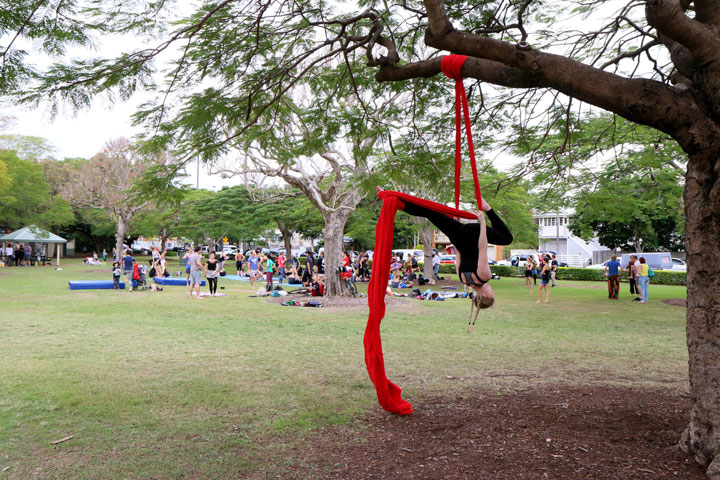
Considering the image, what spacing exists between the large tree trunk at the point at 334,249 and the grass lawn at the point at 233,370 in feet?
8.51

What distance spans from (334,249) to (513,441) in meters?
11.8

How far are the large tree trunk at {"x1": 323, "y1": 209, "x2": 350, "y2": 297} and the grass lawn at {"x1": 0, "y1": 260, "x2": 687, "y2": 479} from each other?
8.51 ft

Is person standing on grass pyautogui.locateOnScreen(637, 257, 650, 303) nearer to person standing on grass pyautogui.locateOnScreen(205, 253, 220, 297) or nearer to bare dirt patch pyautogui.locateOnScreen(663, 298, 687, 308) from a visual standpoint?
bare dirt patch pyautogui.locateOnScreen(663, 298, 687, 308)

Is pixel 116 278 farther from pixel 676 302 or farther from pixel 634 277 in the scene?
pixel 676 302

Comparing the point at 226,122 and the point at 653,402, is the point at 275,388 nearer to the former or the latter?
the point at 226,122

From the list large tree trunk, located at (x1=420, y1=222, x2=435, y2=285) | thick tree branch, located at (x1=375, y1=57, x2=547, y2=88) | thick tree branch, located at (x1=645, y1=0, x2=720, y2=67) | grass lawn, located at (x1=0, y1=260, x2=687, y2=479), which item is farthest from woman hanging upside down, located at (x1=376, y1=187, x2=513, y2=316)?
large tree trunk, located at (x1=420, y1=222, x2=435, y2=285)

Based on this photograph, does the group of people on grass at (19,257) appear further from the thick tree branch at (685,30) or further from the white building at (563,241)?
the white building at (563,241)

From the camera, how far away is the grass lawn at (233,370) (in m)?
4.11

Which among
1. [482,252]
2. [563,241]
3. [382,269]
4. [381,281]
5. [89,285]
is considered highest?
[563,241]

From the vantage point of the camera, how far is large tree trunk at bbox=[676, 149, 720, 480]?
3631 mm

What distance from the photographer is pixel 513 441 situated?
419 cm

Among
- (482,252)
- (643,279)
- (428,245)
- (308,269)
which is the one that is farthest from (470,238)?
(428,245)

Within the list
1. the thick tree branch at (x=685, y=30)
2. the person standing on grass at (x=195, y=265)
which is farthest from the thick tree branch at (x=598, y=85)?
the person standing on grass at (x=195, y=265)

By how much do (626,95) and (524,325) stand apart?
326 inches
